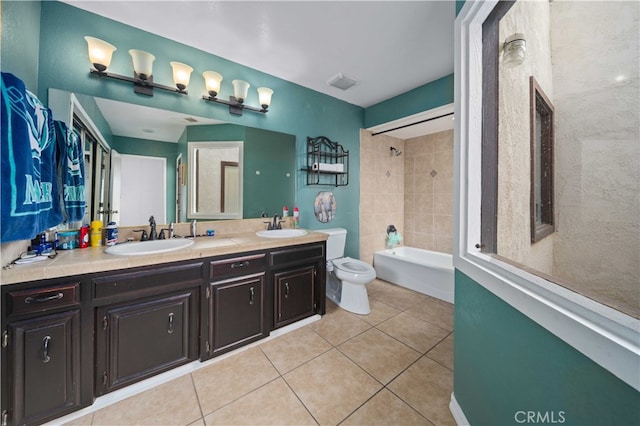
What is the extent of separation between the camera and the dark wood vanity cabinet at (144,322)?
124 centimetres

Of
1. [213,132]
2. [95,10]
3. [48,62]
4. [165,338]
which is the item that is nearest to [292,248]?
[165,338]

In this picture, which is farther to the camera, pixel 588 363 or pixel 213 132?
pixel 213 132

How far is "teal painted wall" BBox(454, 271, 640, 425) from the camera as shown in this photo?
0.53m

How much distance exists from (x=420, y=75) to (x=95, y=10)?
2.74 meters

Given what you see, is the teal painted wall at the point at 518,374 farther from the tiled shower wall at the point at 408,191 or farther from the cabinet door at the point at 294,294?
the tiled shower wall at the point at 408,191

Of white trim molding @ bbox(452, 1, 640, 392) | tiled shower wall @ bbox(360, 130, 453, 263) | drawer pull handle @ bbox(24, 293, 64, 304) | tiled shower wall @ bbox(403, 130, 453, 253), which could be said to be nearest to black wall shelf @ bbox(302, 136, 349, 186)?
tiled shower wall @ bbox(360, 130, 453, 263)

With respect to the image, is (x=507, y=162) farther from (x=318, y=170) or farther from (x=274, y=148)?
(x=274, y=148)

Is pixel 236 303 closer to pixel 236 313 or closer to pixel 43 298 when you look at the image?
pixel 236 313

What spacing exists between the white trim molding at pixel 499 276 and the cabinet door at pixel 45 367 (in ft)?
6.61

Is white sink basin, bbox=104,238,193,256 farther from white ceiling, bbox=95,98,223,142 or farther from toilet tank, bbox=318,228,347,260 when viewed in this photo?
toilet tank, bbox=318,228,347,260

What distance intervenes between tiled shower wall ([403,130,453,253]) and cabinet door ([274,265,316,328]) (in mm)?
2241

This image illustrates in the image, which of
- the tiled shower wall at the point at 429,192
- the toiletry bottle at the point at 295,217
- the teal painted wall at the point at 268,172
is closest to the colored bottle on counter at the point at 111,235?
the teal painted wall at the point at 268,172

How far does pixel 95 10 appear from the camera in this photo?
154cm

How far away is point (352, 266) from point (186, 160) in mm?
1953
